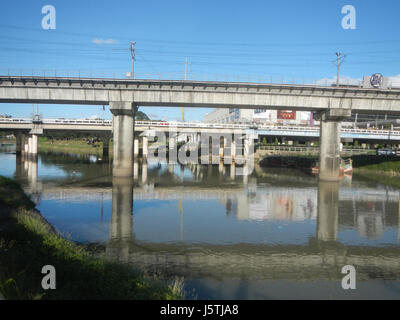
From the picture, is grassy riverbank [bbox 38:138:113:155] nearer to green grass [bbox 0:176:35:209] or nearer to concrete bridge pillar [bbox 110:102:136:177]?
concrete bridge pillar [bbox 110:102:136:177]

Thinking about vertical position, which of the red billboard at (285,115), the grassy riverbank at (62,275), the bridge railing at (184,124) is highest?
the red billboard at (285,115)

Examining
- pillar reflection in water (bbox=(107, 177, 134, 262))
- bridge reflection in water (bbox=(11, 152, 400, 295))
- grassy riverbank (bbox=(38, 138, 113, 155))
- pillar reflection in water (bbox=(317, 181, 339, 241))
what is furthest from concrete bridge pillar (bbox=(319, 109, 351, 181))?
grassy riverbank (bbox=(38, 138, 113, 155))

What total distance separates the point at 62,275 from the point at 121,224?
10.1 meters

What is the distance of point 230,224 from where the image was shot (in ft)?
67.3

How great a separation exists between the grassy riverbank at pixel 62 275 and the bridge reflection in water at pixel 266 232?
8.53 ft

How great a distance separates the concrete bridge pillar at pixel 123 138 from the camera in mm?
40219

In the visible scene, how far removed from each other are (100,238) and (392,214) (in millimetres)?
19766

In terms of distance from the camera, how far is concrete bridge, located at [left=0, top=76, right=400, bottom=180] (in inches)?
1555

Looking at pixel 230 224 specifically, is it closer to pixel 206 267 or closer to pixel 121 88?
pixel 206 267

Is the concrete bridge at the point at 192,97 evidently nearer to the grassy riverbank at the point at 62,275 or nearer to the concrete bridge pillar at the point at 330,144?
the concrete bridge pillar at the point at 330,144

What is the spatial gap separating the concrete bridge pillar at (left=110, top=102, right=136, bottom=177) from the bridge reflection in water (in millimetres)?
3651

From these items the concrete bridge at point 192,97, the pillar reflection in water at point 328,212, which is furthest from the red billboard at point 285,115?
the pillar reflection in water at point 328,212

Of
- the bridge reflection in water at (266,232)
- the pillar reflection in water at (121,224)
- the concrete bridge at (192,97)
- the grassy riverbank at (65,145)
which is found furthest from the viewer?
the grassy riverbank at (65,145)

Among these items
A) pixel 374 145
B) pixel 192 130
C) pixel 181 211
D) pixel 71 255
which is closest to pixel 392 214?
pixel 181 211
